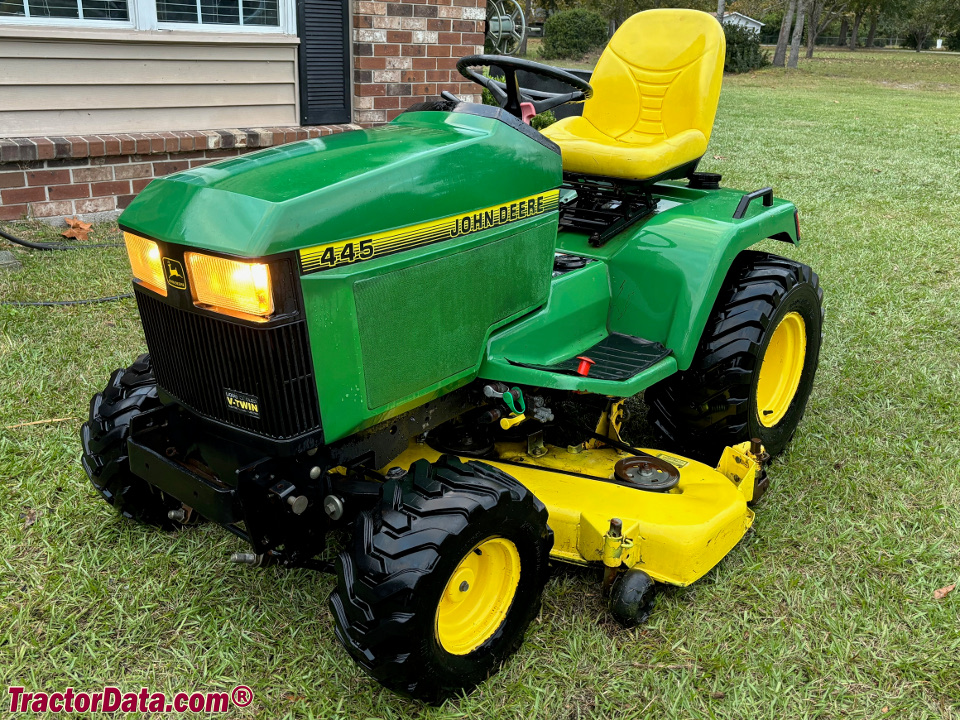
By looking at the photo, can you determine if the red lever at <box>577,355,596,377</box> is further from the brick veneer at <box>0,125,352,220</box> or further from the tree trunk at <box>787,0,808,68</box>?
the tree trunk at <box>787,0,808,68</box>

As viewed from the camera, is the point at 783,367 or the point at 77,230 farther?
the point at 77,230

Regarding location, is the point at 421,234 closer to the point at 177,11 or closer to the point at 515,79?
the point at 515,79

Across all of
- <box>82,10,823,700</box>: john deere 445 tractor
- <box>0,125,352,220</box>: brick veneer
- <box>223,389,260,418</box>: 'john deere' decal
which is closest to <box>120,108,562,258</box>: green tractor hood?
<box>82,10,823,700</box>: john deere 445 tractor

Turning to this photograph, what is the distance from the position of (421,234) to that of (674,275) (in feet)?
3.65

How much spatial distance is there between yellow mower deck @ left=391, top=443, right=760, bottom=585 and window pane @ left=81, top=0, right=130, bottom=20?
14.3ft

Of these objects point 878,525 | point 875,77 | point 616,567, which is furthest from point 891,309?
point 875,77

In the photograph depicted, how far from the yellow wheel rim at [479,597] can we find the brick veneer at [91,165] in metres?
4.59

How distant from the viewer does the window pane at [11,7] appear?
17.1ft

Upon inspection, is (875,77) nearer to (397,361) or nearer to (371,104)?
(371,104)

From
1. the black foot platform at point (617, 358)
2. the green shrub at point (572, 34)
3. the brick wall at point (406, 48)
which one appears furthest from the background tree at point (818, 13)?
the black foot platform at point (617, 358)

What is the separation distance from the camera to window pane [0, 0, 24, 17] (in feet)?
17.1

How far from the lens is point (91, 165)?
18.7ft

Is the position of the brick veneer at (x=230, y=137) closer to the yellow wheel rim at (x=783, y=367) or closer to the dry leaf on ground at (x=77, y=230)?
the dry leaf on ground at (x=77, y=230)

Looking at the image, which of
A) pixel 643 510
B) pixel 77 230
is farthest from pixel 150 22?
pixel 643 510
